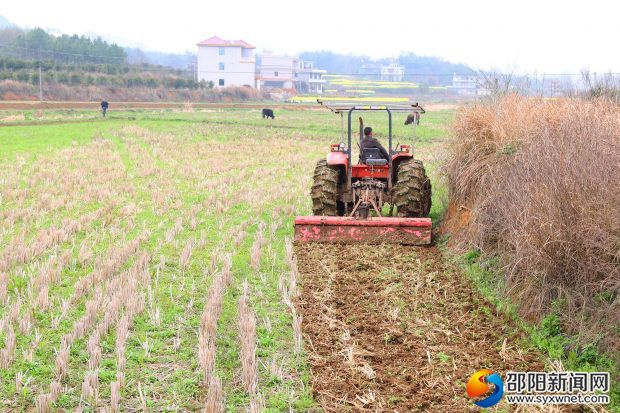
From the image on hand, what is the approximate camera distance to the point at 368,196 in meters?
11.4

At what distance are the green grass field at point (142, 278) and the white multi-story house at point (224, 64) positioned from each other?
269 feet

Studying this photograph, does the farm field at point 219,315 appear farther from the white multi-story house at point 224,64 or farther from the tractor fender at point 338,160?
the white multi-story house at point 224,64

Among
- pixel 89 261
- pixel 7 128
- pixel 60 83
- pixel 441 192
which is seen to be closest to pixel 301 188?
pixel 441 192

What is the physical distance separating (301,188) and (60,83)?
60.1 m

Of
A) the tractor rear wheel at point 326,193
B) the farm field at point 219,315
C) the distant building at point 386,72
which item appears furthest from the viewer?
the distant building at point 386,72

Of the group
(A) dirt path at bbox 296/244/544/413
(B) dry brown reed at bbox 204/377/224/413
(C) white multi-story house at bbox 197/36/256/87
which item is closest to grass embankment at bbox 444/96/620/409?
(A) dirt path at bbox 296/244/544/413

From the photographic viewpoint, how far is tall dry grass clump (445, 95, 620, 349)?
21.1 feet

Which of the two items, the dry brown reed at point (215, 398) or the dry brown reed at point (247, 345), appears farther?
the dry brown reed at point (247, 345)

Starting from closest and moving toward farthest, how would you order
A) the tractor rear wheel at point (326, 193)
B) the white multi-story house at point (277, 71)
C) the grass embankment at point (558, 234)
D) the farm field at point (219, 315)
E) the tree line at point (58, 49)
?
the farm field at point (219, 315) < the grass embankment at point (558, 234) < the tractor rear wheel at point (326, 193) < the tree line at point (58, 49) < the white multi-story house at point (277, 71)

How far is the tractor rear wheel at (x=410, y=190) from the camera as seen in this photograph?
36.8ft

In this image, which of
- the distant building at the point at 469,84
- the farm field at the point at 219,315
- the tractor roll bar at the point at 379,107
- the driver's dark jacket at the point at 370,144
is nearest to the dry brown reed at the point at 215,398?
the farm field at the point at 219,315

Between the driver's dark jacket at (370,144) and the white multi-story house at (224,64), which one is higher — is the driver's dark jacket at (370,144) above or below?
below

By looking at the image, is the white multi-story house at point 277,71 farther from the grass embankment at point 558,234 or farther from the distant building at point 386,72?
the grass embankment at point 558,234

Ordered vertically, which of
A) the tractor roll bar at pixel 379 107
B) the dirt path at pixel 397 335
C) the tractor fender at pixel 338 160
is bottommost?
the dirt path at pixel 397 335
